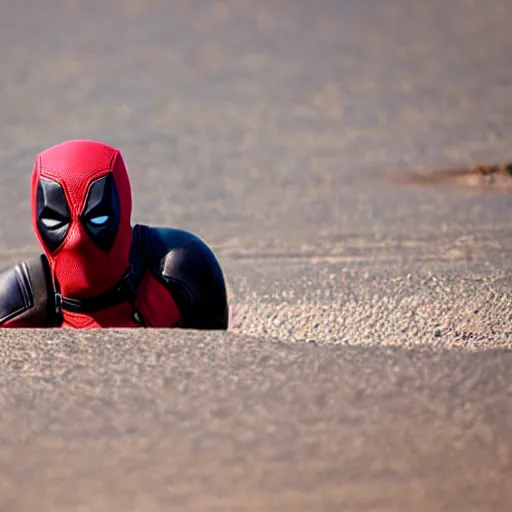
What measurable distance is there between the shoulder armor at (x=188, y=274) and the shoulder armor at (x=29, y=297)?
0.36m

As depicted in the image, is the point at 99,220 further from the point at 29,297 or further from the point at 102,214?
the point at 29,297

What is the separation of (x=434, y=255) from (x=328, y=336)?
5.24ft

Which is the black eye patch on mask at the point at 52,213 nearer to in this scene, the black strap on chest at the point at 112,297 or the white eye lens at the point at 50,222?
the white eye lens at the point at 50,222

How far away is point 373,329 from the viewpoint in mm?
5086

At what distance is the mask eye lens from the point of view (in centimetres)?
393

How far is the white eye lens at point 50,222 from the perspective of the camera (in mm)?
3928

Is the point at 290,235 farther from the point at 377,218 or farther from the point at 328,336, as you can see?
the point at 328,336

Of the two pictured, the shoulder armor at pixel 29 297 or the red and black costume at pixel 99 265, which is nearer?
the red and black costume at pixel 99 265

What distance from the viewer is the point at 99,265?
3.96m

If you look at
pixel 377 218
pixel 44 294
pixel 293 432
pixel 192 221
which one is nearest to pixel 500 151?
pixel 377 218

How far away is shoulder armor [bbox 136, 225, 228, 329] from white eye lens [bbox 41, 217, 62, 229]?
0.41 metres

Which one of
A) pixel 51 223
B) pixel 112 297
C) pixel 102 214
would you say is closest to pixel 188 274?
pixel 112 297

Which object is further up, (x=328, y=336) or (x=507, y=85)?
(x=507, y=85)

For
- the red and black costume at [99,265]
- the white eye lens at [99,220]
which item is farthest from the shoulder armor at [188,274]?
the white eye lens at [99,220]
